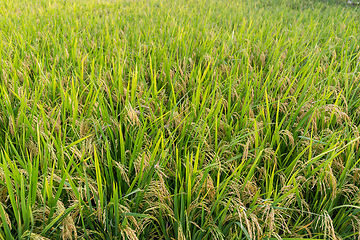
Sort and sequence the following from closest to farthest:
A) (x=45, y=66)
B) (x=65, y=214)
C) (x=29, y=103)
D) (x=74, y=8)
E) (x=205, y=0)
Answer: (x=65, y=214) < (x=29, y=103) < (x=45, y=66) < (x=74, y=8) < (x=205, y=0)

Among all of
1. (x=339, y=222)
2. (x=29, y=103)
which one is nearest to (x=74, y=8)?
(x=29, y=103)

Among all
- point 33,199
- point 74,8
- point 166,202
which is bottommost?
point 166,202

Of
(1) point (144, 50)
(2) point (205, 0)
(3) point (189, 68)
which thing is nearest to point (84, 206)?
(3) point (189, 68)

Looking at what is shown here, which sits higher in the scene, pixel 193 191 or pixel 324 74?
pixel 324 74

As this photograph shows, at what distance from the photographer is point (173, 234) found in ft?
3.44

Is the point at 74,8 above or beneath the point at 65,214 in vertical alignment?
above

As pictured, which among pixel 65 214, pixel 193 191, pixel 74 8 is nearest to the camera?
pixel 65 214

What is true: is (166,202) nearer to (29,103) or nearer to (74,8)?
(29,103)

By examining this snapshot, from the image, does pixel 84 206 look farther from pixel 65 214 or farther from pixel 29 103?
pixel 29 103

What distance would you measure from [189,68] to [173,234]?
5.32 feet

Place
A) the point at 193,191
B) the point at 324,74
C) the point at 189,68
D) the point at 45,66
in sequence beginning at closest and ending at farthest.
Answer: the point at 193,191 < the point at 45,66 < the point at 324,74 < the point at 189,68

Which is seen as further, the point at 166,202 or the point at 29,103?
the point at 29,103

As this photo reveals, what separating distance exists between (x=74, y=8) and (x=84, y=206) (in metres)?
4.51

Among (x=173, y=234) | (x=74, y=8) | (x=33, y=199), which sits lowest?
(x=173, y=234)
